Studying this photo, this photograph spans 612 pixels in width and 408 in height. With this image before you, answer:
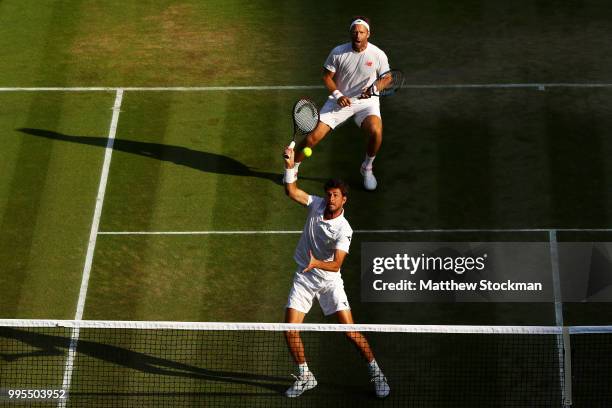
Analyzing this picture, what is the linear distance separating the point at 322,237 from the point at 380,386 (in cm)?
189

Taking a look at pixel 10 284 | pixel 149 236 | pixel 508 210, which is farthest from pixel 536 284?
pixel 10 284

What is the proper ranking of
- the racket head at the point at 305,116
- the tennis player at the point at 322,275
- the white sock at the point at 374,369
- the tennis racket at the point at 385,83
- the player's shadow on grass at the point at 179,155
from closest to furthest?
the tennis player at the point at 322,275 → the white sock at the point at 374,369 → the racket head at the point at 305,116 → the tennis racket at the point at 385,83 → the player's shadow on grass at the point at 179,155

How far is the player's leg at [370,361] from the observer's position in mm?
15477

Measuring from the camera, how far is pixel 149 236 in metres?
18.6

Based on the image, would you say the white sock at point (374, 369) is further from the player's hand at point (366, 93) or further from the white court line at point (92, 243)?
the player's hand at point (366, 93)

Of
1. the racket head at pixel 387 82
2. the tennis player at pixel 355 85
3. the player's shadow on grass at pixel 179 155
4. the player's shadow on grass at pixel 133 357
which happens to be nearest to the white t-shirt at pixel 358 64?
the tennis player at pixel 355 85

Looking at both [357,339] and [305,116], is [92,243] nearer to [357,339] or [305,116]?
[305,116]

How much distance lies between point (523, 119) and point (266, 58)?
14.8 ft

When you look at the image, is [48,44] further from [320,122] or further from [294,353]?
[294,353]

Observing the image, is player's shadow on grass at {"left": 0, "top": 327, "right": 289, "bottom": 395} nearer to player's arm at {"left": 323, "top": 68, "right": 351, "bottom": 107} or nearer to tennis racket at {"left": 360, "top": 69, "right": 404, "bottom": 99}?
player's arm at {"left": 323, "top": 68, "right": 351, "bottom": 107}

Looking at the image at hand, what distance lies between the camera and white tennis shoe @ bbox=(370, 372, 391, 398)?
15.7 m

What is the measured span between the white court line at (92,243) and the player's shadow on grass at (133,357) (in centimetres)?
9

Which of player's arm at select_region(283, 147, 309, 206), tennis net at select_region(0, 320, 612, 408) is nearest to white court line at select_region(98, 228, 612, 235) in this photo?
tennis net at select_region(0, 320, 612, 408)

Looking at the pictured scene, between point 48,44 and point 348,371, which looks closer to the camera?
point 348,371
